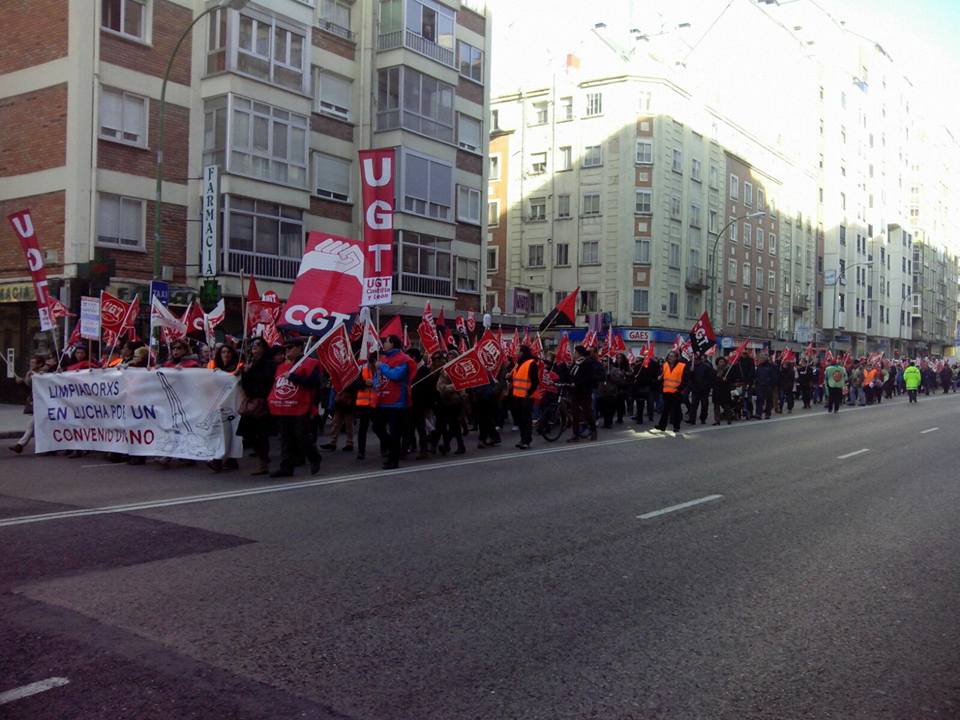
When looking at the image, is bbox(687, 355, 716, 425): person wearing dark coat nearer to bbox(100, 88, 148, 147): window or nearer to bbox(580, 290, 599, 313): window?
bbox(100, 88, 148, 147): window

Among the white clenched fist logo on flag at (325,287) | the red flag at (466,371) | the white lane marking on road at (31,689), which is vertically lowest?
the white lane marking on road at (31,689)

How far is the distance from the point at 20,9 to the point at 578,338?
101 feet

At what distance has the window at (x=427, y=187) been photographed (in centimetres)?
3266

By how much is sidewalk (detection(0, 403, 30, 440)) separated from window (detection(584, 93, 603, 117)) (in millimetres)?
35351

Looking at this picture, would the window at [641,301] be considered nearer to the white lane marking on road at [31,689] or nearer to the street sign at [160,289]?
the street sign at [160,289]

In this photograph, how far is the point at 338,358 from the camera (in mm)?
12672

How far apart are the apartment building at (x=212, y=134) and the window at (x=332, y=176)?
0.06 m

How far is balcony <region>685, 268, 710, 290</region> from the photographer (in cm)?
5262

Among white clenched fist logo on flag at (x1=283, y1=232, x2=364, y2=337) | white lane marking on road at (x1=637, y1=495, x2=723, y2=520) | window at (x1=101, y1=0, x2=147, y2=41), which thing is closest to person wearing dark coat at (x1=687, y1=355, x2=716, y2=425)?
white clenched fist logo on flag at (x1=283, y1=232, x2=364, y2=337)

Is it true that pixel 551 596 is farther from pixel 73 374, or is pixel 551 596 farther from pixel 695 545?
pixel 73 374

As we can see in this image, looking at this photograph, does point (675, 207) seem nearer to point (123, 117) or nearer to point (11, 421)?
point (123, 117)

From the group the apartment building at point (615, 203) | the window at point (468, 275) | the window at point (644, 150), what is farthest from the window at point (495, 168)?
the window at point (468, 275)

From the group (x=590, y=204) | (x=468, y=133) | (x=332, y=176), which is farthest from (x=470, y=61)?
(x=590, y=204)

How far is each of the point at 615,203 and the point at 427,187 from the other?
18.8 meters
